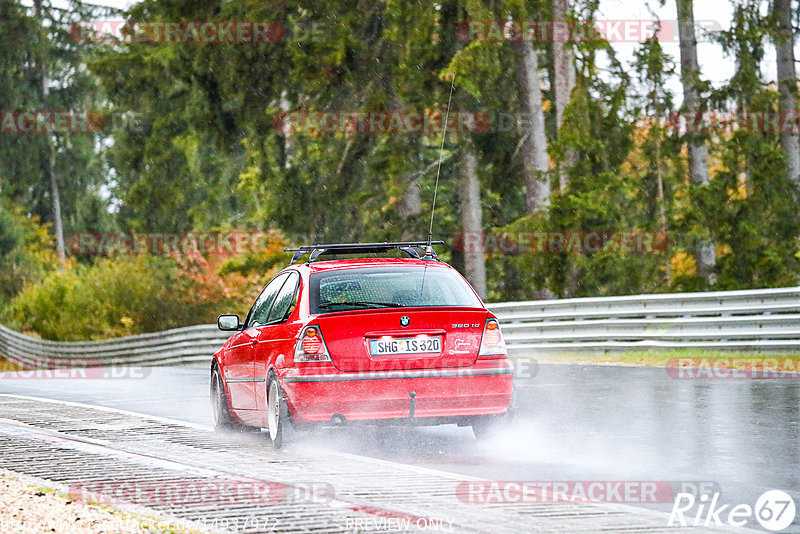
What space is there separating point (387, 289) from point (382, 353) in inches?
31.8

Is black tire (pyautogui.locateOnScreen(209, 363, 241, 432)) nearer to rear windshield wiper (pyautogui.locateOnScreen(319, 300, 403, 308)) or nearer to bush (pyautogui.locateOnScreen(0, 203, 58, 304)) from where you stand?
rear windshield wiper (pyautogui.locateOnScreen(319, 300, 403, 308))

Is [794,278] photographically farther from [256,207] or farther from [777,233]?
[256,207]

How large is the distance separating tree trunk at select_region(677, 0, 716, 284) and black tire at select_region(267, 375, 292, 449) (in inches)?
878

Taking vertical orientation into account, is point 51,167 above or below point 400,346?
above

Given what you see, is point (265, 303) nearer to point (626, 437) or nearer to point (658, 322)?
point (626, 437)

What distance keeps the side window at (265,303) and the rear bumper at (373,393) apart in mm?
1664

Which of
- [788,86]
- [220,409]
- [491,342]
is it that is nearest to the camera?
[491,342]

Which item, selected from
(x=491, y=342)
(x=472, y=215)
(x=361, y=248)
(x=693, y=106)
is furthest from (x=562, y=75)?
(x=491, y=342)

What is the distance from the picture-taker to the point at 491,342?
33.4 ft

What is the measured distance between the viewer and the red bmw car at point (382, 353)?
984 cm

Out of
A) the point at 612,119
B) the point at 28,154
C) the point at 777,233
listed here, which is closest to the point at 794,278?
the point at 777,233

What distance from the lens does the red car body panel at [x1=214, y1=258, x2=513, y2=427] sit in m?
9.82

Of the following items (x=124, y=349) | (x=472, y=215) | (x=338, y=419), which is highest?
(x=472, y=215)

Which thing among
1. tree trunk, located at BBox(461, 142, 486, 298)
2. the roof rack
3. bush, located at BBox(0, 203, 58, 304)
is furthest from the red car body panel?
bush, located at BBox(0, 203, 58, 304)
